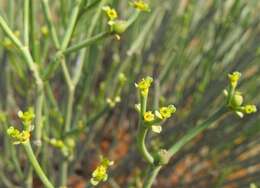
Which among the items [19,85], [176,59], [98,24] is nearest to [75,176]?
[19,85]

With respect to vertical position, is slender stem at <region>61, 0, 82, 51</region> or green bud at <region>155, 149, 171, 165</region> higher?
slender stem at <region>61, 0, 82, 51</region>

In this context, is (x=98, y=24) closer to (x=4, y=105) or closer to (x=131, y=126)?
(x=4, y=105)

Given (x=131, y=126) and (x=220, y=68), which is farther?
(x=131, y=126)

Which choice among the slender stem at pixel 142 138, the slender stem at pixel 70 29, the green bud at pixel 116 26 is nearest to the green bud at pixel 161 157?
the slender stem at pixel 142 138

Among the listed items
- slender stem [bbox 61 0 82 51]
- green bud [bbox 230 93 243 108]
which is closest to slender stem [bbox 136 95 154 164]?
green bud [bbox 230 93 243 108]

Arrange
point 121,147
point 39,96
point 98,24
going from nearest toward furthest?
point 39,96, point 98,24, point 121,147

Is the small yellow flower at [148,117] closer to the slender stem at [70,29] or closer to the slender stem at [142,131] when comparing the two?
the slender stem at [142,131]

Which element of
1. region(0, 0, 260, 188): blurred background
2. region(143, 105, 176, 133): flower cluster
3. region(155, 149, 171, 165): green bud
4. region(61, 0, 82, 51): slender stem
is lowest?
region(0, 0, 260, 188): blurred background

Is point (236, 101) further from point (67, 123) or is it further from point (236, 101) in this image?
point (67, 123)

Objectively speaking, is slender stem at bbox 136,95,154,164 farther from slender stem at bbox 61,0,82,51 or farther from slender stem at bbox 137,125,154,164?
slender stem at bbox 61,0,82,51
